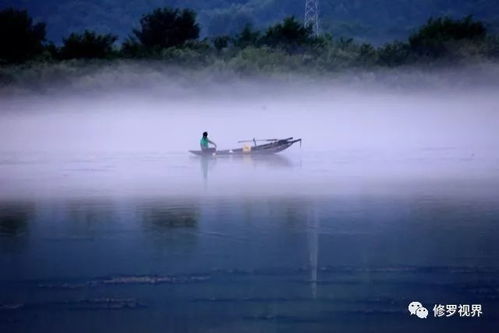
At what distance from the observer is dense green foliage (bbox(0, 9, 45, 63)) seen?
5000cm

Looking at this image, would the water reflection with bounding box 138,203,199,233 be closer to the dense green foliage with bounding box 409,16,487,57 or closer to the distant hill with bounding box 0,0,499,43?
the dense green foliage with bounding box 409,16,487,57

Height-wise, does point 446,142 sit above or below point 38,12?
below

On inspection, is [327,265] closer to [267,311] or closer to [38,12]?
[267,311]

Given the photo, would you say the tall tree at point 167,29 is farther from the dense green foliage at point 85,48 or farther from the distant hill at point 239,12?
the distant hill at point 239,12

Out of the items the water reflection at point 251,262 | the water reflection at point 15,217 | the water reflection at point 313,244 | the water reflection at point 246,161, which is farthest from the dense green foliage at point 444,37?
the water reflection at point 313,244

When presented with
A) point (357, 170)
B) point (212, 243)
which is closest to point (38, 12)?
point (357, 170)

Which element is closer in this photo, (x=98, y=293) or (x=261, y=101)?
(x=98, y=293)

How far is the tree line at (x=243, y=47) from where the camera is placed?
162 ft

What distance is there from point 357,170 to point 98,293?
43.0 ft

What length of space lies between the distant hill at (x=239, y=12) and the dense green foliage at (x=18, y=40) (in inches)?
1371

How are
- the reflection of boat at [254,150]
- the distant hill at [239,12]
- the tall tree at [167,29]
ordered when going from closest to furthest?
the reflection of boat at [254,150] < the tall tree at [167,29] < the distant hill at [239,12]

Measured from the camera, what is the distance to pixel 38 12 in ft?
312

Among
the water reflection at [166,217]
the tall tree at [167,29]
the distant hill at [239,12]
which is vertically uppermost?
the distant hill at [239,12]

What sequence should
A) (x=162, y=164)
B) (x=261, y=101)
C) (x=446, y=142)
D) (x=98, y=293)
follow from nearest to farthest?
(x=98, y=293), (x=162, y=164), (x=446, y=142), (x=261, y=101)
